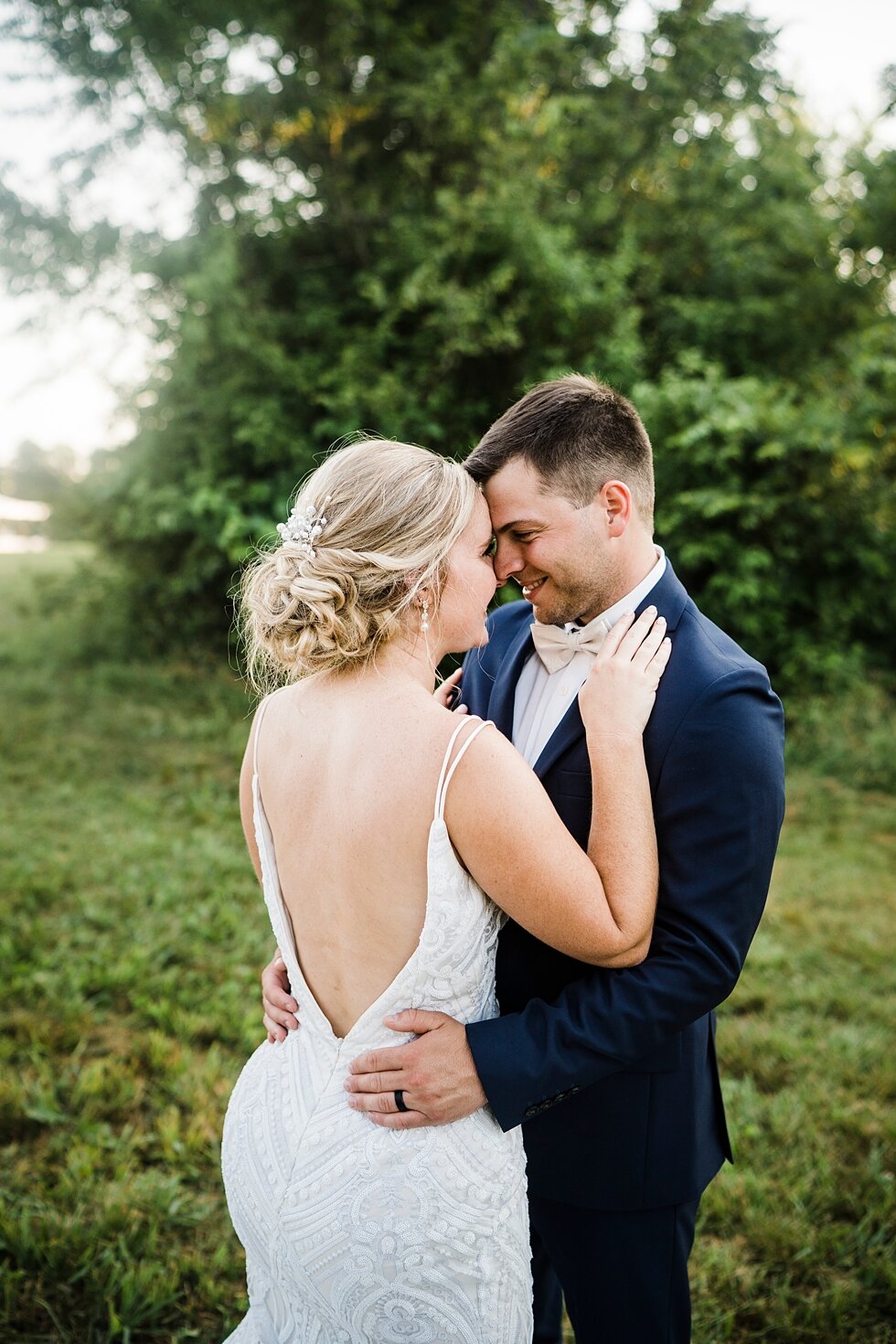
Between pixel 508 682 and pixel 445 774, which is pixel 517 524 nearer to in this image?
pixel 508 682

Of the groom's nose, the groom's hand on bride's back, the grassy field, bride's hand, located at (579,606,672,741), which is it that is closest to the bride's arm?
bride's hand, located at (579,606,672,741)

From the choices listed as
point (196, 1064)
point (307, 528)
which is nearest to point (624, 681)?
point (307, 528)

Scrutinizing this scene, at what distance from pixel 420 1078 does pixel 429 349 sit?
778 cm

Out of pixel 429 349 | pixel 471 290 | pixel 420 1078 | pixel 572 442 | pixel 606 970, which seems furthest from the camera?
pixel 429 349

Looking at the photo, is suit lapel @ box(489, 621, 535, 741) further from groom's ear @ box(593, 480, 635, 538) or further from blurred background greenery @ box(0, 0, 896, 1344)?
blurred background greenery @ box(0, 0, 896, 1344)

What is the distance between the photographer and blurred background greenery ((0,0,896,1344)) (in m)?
6.51

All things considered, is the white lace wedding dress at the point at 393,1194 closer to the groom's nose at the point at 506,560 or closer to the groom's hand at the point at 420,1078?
the groom's hand at the point at 420,1078

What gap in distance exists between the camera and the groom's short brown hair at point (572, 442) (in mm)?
2178

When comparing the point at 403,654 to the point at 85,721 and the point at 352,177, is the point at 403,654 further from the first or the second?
the point at 352,177

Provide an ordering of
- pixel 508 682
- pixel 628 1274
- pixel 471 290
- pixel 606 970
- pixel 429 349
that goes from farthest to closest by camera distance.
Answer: pixel 429 349 < pixel 471 290 < pixel 508 682 < pixel 628 1274 < pixel 606 970

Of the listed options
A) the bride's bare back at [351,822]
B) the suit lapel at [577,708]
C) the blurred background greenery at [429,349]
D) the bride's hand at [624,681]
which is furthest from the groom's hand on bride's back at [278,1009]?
the blurred background greenery at [429,349]

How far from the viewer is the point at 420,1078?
68.0 inches

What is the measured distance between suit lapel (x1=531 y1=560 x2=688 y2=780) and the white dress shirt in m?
0.03

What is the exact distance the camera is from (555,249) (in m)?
8.17
